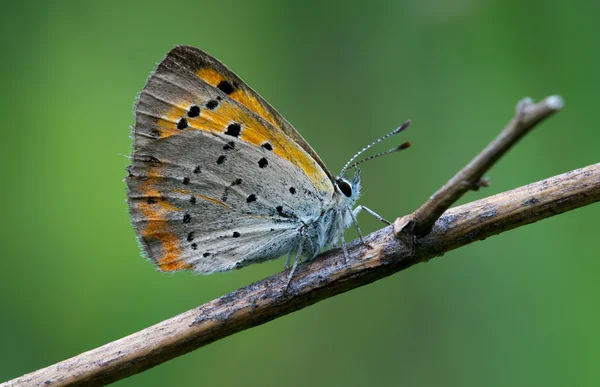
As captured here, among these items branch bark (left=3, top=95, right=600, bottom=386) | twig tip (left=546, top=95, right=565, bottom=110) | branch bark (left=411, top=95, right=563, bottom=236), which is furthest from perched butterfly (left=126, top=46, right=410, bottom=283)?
twig tip (left=546, top=95, right=565, bottom=110)

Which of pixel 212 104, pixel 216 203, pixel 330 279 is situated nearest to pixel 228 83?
pixel 212 104

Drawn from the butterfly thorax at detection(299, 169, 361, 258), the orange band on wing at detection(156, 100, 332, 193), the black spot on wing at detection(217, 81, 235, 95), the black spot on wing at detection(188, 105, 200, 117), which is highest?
the black spot on wing at detection(217, 81, 235, 95)

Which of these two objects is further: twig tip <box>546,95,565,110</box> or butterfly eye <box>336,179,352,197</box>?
butterfly eye <box>336,179,352,197</box>

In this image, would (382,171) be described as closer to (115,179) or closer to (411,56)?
(411,56)

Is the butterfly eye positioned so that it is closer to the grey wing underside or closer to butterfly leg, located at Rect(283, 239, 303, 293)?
the grey wing underside

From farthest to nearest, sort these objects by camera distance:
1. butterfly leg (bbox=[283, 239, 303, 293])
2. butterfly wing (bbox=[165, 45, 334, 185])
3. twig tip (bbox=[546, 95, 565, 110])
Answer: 1. butterfly wing (bbox=[165, 45, 334, 185])
2. butterfly leg (bbox=[283, 239, 303, 293])
3. twig tip (bbox=[546, 95, 565, 110])

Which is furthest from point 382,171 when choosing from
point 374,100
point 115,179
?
point 115,179

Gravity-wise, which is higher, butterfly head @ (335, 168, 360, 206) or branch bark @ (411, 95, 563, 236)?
butterfly head @ (335, 168, 360, 206)
